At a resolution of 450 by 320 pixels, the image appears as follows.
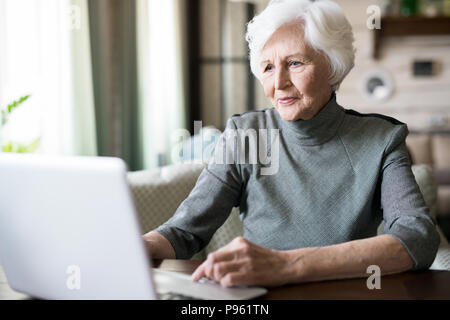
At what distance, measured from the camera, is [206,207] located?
51.2 inches

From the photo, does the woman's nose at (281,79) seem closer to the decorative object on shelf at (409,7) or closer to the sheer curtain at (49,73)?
the sheer curtain at (49,73)

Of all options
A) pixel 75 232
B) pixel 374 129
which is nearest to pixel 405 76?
pixel 374 129

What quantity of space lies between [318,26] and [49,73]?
1732mm

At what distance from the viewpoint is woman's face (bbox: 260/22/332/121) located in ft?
4.19

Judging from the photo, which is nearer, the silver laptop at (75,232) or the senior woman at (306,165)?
the silver laptop at (75,232)

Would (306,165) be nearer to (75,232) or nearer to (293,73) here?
(293,73)

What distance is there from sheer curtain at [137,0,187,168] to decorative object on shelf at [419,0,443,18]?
88.3 inches

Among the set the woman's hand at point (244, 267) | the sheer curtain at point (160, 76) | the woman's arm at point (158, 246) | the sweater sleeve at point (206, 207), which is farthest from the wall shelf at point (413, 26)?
the woman's hand at point (244, 267)

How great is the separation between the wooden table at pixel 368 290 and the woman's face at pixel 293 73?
460mm

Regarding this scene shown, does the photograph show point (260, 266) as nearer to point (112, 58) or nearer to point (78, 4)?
point (78, 4)

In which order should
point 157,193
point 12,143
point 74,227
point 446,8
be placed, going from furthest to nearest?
point 446,8 → point 12,143 → point 157,193 → point 74,227

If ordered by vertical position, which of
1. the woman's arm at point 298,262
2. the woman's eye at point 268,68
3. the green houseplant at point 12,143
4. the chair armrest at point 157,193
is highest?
the woman's eye at point 268,68

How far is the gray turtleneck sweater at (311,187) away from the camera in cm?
125

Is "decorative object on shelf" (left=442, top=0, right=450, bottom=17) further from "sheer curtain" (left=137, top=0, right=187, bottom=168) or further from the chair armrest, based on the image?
the chair armrest
